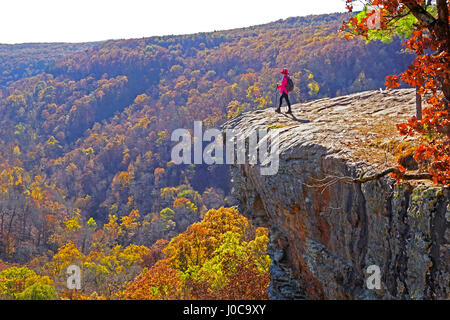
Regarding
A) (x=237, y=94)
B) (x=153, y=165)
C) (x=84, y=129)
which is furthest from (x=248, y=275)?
(x=84, y=129)

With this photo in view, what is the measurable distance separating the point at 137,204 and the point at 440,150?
8605 cm

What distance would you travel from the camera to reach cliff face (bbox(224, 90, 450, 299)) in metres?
6.30

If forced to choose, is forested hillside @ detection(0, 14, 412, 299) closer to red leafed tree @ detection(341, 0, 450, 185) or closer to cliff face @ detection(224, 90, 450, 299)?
cliff face @ detection(224, 90, 450, 299)

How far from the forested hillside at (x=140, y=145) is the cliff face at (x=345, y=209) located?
8.18m

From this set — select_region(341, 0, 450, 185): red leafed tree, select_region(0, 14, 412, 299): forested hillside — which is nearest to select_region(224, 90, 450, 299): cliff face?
select_region(341, 0, 450, 185): red leafed tree

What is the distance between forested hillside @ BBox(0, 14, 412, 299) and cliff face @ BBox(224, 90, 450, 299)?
8.18 metres

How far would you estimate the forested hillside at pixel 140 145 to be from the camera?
43.1 m

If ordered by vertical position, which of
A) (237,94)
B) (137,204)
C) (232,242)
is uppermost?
(237,94)

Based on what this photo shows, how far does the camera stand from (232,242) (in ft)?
111

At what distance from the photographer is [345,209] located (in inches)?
330

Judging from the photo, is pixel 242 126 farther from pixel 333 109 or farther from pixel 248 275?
pixel 248 275

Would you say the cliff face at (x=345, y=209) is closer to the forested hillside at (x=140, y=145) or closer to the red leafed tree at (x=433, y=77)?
the red leafed tree at (x=433, y=77)

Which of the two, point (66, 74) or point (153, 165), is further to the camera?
point (66, 74)
